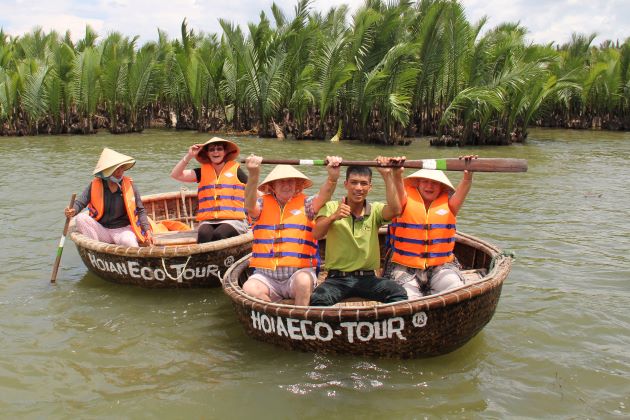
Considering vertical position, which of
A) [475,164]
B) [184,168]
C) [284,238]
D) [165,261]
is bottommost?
[165,261]

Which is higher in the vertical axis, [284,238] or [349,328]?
[284,238]

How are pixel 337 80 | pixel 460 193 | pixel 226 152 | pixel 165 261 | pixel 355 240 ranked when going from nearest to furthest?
pixel 355 240, pixel 460 193, pixel 165 261, pixel 226 152, pixel 337 80

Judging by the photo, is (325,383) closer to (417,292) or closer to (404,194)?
(417,292)

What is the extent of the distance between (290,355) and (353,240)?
92 centimetres

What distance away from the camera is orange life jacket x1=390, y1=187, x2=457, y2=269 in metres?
4.55

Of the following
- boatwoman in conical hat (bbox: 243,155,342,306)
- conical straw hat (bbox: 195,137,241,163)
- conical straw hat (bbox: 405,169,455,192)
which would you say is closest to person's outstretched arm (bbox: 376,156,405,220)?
conical straw hat (bbox: 405,169,455,192)

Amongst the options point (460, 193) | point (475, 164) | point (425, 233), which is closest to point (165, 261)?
point (425, 233)

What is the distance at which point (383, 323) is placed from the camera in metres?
3.83

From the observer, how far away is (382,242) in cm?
581

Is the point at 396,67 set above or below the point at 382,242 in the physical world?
above

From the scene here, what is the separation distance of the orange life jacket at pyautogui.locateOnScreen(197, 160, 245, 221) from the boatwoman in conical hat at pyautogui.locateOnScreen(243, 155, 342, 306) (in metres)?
1.43

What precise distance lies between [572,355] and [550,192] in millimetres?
6546

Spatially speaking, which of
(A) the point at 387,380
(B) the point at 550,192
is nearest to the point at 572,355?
(A) the point at 387,380

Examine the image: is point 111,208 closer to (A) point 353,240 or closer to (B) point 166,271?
(B) point 166,271
